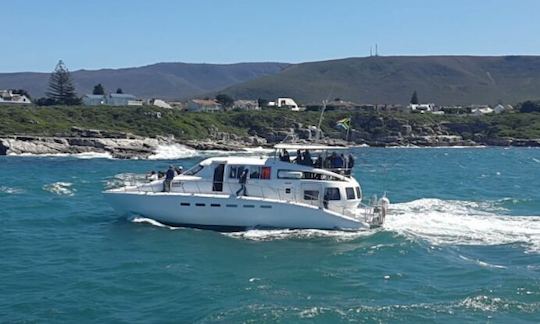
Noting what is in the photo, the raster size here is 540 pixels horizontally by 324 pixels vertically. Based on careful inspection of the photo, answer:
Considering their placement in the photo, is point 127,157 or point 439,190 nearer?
point 439,190

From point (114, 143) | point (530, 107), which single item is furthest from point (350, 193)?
point (530, 107)

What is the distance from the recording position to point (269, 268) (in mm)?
22047

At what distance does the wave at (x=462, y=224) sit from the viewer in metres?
26.5

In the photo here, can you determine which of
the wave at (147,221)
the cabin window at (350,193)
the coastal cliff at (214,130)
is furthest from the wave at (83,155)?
the cabin window at (350,193)

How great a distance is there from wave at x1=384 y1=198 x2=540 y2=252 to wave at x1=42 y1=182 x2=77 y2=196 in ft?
56.0

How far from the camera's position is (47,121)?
296ft

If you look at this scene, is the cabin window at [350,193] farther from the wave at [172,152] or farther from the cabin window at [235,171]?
the wave at [172,152]

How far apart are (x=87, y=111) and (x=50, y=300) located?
87175mm

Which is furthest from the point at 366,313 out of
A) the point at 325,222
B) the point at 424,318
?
the point at 325,222

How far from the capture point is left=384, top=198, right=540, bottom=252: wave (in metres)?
26.5

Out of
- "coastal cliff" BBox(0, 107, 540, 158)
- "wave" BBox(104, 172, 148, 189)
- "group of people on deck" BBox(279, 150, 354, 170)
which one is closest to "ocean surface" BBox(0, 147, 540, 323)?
"group of people on deck" BBox(279, 150, 354, 170)

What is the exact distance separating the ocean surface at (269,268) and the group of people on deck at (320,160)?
2.95m

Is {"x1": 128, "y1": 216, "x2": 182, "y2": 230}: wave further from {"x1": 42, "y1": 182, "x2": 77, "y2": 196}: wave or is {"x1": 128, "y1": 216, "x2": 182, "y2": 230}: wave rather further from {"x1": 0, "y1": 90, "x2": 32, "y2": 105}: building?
{"x1": 0, "y1": 90, "x2": 32, "y2": 105}: building

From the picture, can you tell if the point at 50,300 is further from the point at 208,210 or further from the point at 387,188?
the point at 387,188
